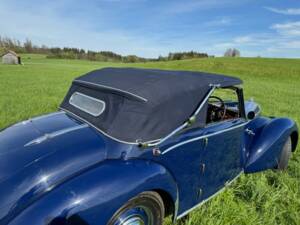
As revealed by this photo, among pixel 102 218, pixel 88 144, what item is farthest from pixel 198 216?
pixel 88 144

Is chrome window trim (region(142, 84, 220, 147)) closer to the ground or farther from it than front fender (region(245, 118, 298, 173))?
farther from it

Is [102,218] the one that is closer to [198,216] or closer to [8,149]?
[8,149]

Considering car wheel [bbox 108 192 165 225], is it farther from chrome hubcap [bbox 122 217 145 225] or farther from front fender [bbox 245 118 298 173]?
front fender [bbox 245 118 298 173]

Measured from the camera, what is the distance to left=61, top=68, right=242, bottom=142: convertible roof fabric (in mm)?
2215

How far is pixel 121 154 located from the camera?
82.8 inches

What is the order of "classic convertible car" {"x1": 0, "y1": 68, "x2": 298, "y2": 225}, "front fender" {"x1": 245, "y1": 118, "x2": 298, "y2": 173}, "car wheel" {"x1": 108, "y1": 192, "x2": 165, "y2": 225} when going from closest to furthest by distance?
"classic convertible car" {"x1": 0, "y1": 68, "x2": 298, "y2": 225}
"car wheel" {"x1": 108, "y1": 192, "x2": 165, "y2": 225}
"front fender" {"x1": 245, "y1": 118, "x2": 298, "y2": 173}

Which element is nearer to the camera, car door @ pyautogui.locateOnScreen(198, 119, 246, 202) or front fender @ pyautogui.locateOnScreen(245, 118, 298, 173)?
car door @ pyautogui.locateOnScreen(198, 119, 246, 202)

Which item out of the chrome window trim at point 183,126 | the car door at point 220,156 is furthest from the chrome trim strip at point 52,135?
the car door at point 220,156

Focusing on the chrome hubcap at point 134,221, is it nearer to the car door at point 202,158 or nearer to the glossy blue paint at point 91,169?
the glossy blue paint at point 91,169

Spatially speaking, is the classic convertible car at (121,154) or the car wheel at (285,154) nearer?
the classic convertible car at (121,154)

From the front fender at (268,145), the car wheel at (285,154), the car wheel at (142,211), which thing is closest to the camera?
the car wheel at (142,211)

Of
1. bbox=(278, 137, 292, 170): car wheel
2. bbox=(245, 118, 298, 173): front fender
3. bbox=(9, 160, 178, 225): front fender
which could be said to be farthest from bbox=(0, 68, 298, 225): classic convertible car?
bbox=(278, 137, 292, 170): car wheel

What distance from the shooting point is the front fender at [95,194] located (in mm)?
1670

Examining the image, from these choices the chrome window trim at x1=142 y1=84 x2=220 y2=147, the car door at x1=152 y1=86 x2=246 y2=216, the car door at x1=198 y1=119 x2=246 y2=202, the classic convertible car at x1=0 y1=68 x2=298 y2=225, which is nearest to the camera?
the classic convertible car at x1=0 y1=68 x2=298 y2=225
